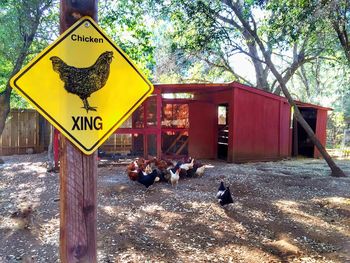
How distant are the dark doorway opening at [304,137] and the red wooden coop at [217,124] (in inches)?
73.9

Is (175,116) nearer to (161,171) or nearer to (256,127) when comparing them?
(256,127)

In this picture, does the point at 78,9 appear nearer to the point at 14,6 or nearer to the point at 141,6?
the point at 14,6

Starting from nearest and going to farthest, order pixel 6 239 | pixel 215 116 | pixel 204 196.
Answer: pixel 6 239 < pixel 204 196 < pixel 215 116

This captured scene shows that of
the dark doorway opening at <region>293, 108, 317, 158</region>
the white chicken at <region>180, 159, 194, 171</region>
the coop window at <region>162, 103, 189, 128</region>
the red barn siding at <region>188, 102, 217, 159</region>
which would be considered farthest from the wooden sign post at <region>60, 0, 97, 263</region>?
the dark doorway opening at <region>293, 108, 317, 158</region>

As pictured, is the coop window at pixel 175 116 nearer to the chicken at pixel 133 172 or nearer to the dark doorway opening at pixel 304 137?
the chicken at pixel 133 172

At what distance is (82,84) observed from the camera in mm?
1710

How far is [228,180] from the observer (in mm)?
7762

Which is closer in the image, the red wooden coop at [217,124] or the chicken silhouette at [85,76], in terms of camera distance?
the chicken silhouette at [85,76]

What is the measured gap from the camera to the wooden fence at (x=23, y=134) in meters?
13.1

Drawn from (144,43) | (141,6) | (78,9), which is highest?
(141,6)

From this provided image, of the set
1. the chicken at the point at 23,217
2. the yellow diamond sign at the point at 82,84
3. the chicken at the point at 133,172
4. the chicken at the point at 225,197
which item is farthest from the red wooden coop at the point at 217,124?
the yellow diamond sign at the point at 82,84

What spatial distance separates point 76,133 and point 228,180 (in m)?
6.39

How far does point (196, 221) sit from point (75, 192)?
348 cm

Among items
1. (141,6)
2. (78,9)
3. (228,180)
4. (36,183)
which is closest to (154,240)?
(78,9)
